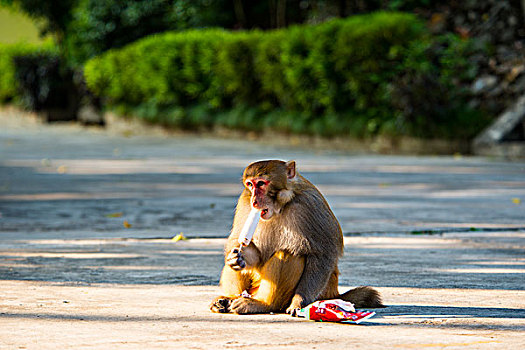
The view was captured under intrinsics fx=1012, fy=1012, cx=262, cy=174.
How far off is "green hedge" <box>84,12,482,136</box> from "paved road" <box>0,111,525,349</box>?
6.16ft

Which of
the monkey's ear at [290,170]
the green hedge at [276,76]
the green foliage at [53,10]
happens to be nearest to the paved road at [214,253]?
the monkey's ear at [290,170]

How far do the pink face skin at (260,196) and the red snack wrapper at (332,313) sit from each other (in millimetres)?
483

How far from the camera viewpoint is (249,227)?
Answer: 15.6ft

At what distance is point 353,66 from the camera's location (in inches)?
675

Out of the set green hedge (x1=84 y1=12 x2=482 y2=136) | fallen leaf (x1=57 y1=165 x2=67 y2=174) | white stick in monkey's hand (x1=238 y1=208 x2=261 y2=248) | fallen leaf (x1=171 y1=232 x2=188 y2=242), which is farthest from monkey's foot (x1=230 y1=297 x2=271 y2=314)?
green hedge (x1=84 y1=12 x2=482 y2=136)

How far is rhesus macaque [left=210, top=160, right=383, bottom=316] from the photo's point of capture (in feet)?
15.6

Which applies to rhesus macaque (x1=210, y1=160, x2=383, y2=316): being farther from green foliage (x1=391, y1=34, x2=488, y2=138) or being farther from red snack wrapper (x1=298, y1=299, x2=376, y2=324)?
green foliage (x1=391, y1=34, x2=488, y2=138)

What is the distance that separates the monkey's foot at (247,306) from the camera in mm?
4875

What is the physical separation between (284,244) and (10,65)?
2639 centimetres

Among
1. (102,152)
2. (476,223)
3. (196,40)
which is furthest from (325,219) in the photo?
(196,40)

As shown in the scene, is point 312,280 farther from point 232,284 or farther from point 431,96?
point 431,96

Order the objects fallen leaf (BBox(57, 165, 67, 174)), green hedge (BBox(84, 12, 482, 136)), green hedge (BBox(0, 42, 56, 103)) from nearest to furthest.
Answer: fallen leaf (BBox(57, 165, 67, 174)), green hedge (BBox(84, 12, 482, 136)), green hedge (BBox(0, 42, 56, 103))

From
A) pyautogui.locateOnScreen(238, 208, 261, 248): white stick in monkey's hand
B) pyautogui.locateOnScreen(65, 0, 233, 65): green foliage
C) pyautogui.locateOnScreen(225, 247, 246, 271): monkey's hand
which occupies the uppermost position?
pyautogui.locateOnScreen(65, 0, 233, 65): green foliage

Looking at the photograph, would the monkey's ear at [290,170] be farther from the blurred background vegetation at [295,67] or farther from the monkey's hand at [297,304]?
the blurred background vegetation at [295,67]
